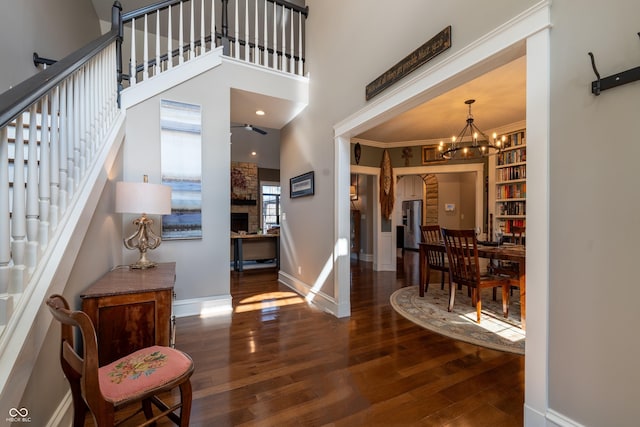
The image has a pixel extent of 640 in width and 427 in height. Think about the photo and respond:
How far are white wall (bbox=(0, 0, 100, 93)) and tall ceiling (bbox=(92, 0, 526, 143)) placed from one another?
120 cm

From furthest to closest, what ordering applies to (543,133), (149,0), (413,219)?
Answer: (413,219) → (149,0) → (543,133)

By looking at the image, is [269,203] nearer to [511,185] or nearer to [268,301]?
[268,301]

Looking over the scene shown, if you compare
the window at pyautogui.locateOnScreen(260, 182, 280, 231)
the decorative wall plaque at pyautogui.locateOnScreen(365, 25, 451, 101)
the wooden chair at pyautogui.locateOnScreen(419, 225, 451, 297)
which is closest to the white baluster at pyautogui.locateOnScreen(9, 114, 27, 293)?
the decorative wall plaque at pyautogui.locateOnScreen(365, 25, 451, 101)

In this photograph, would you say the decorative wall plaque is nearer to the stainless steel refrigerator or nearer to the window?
the stainless steel refrigerator

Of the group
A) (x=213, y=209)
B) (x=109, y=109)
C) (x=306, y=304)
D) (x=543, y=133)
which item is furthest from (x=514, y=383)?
(x=109, y=109)

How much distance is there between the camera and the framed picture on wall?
3.80 metres

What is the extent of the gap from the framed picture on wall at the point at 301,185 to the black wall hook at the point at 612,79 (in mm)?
2868

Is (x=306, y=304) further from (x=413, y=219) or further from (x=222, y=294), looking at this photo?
(x=413, y=219)

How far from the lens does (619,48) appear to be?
115 cm

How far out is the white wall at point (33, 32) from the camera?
2521 millimetres

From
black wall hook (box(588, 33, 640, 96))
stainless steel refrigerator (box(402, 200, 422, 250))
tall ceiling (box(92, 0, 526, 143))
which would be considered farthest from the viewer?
stainless steel refrigerator (box(402, 200, 422, 250))

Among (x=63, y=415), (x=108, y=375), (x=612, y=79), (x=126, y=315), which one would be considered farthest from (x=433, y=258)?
(x=63, y=415)

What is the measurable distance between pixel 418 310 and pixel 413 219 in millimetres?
6275

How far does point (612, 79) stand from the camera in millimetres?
1149
